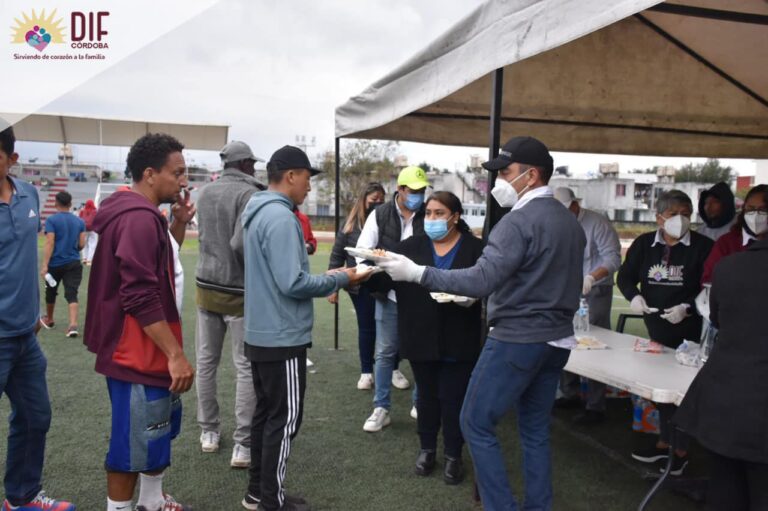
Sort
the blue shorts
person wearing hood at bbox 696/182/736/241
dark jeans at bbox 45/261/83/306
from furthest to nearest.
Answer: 1. dark jeans at bbox 45/261/83/306
2. person wearing hood at bbox 696/182/736/241
3. the blue shorts

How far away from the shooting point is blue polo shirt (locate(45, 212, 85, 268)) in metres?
6.75

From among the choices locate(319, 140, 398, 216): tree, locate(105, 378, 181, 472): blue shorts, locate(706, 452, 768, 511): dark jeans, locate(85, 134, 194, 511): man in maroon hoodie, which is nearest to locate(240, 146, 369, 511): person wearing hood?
locate(85, 134, 194, 511): man in maroon hoodie

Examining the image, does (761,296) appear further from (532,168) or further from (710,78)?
(710,78)

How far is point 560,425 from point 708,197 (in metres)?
2.39

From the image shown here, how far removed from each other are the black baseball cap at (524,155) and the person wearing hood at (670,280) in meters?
1.70

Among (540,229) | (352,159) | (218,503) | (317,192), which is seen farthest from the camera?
(317,192)

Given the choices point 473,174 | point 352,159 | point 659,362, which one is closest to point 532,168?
point 659,362

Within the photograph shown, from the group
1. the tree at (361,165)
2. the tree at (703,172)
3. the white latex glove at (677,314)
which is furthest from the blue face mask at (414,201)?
the tree at (703,172)

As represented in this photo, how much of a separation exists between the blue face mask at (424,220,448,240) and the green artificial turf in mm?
1464

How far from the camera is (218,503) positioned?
3.08 m

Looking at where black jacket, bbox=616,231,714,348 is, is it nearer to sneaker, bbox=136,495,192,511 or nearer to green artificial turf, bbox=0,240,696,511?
green artificial turf, bbox=0,240,696,511

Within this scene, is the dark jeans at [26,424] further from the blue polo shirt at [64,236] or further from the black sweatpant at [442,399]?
the blue polo shirt at [64,236]

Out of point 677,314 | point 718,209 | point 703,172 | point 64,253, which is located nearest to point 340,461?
point 677,314

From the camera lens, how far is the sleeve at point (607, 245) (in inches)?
175
